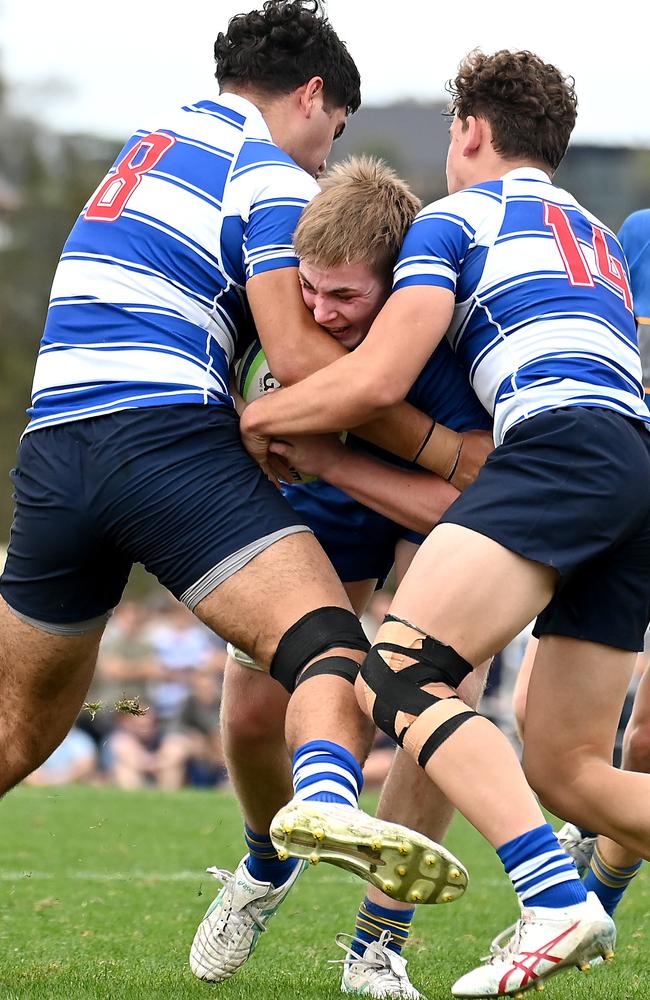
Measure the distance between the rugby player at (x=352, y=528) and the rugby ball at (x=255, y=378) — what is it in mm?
159

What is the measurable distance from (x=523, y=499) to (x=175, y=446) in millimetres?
1020

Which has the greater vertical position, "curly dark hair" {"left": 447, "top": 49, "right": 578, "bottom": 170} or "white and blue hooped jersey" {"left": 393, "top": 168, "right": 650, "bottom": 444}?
"curly dark hair" {"left": 447, "top": 49, "right": 578, "bottom": 170}

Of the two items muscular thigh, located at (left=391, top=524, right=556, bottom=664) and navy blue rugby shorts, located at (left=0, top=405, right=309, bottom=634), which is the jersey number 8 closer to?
navy blue rugby shorts, located at (left=0, top=405, right=309, bottom=634)

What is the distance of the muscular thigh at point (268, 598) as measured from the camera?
3842 mm

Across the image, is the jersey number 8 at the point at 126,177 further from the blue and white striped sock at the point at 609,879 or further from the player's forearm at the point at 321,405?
the blue and white striped sock at the point at 609,879

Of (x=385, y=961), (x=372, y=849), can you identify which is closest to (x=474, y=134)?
(x=372, y=849)

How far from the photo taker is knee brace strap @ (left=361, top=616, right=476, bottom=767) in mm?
3553

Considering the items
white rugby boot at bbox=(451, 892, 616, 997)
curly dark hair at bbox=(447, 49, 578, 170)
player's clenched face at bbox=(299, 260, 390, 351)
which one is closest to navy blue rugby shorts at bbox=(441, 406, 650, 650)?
player's clenched face at bbox=(299, 260, 390, 351)

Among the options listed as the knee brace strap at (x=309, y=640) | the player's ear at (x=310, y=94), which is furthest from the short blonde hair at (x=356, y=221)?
the knee brace strap at (x=309, y=640)

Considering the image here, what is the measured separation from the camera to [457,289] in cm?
395

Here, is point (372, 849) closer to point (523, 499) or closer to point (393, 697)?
point (393, 697)

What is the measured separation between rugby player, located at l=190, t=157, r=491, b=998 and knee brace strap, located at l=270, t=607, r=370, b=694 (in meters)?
0.53

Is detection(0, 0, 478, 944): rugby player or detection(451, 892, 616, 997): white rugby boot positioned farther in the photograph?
detection(0, 0, 478, 944): rugby player

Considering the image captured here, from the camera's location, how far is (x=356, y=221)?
402 centimetres
